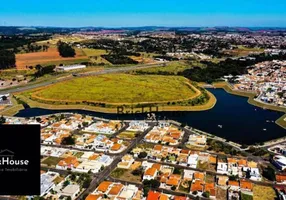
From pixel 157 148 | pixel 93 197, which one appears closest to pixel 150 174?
pixel 93 197

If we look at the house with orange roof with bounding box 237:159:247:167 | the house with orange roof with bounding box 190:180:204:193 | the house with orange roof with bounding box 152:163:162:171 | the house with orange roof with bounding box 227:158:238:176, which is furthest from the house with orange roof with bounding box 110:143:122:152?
the house with orange roof with bounding box 237:159:247:167

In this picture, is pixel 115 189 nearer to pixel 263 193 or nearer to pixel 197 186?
pixel 197 186

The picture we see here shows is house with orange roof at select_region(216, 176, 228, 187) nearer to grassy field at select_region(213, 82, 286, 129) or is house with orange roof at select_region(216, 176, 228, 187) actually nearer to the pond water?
the pond water

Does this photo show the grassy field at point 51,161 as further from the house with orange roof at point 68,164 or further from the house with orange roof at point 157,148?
the house with orange roof at point 157,148

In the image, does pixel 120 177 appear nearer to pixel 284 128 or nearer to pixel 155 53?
pixel 284 128

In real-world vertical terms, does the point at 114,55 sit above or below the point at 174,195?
above

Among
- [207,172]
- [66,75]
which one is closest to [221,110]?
[207,172]
